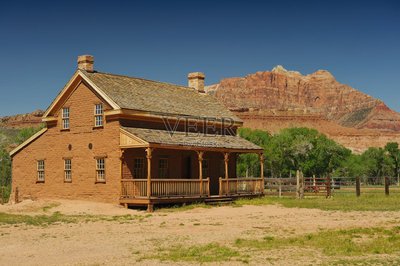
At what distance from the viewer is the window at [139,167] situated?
31.0 metres

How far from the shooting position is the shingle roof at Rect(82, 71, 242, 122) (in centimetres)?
3150

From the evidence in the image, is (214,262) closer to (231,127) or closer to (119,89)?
(119,89)

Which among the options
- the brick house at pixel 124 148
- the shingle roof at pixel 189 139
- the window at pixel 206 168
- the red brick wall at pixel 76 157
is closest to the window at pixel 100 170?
the brick house at pixel 124 148

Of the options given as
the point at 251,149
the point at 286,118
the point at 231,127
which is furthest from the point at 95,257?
the point at 286,118

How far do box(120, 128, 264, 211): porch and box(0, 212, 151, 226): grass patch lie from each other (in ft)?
10.4

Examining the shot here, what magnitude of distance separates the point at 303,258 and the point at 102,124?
19.6 m

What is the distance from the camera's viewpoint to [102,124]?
102 feet

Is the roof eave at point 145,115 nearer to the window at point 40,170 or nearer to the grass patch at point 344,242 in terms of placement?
the window at point 40,170

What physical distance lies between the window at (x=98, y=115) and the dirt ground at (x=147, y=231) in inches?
180

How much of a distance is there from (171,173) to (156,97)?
15.8 ft

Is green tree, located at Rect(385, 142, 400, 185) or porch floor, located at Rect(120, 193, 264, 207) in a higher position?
green tree, located at Rect(385, 142, 400, 185)

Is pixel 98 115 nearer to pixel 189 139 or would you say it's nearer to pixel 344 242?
pixel 189 139

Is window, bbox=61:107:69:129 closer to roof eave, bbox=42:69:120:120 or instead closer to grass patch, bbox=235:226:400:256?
roof eave, bbox=42:69:120:120

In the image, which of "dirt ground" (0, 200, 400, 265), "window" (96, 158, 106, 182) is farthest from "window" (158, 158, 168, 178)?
"dirt ground" (0, 200, 400, 265)
